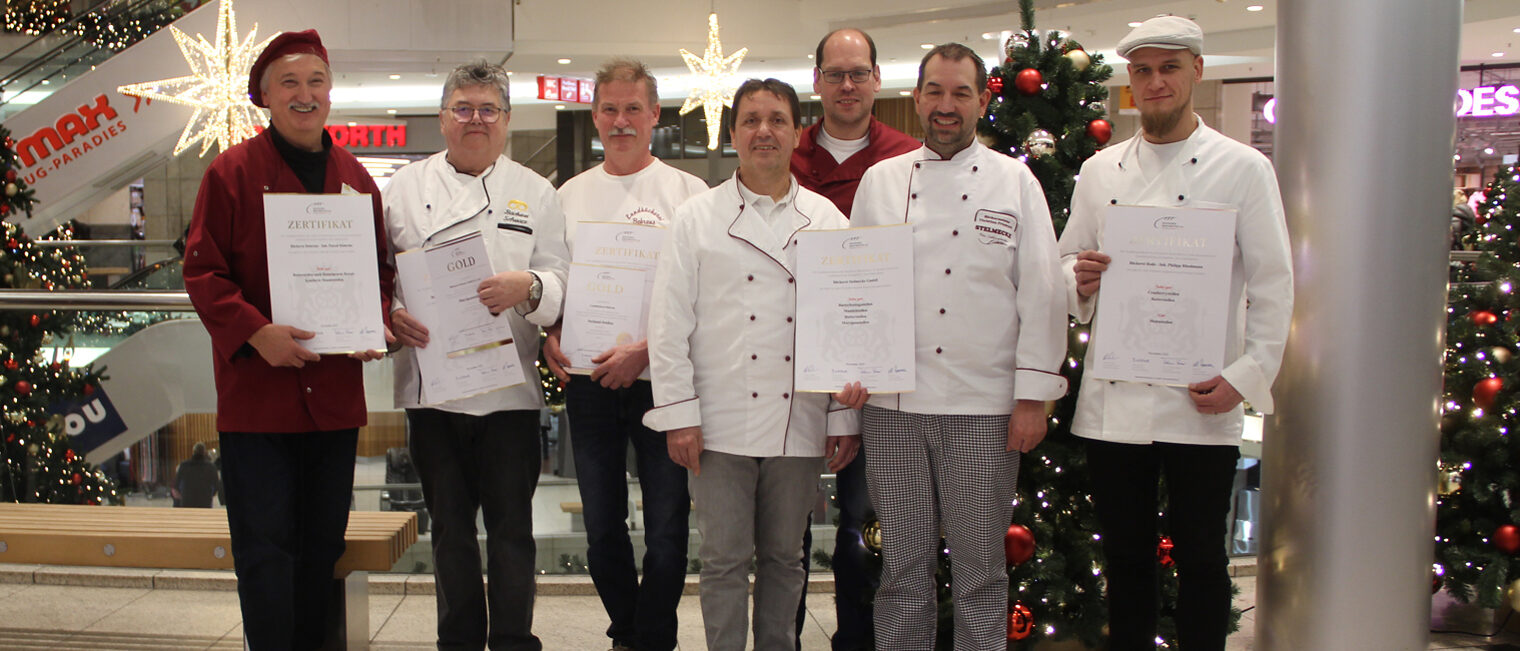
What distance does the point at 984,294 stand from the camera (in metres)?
2.52

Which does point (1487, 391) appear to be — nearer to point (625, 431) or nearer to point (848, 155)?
point (848, 155)

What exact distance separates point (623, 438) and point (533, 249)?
1.92 feet

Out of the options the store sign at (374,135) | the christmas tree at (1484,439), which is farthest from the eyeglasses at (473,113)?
the store sign at (374,135)

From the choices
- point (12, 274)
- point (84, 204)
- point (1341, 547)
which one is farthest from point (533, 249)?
point (84, 204)

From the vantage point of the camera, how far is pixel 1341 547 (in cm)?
285

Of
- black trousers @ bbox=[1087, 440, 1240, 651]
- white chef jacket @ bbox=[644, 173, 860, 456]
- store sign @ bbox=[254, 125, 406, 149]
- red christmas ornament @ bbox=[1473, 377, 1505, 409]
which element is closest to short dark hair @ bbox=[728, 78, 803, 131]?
white chef jacket @ bbox=[644, 173, 860, 456]

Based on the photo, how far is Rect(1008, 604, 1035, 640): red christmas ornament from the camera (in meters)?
3.10

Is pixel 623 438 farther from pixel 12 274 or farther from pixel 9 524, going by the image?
pixel 12 274

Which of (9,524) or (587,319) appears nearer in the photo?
(587,319)

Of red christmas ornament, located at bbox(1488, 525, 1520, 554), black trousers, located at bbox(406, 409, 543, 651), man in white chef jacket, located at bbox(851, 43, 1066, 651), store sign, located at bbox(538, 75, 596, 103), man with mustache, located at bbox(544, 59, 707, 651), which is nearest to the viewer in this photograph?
man in white chef jacket, located at bbox(851, 43, 1066, 651)

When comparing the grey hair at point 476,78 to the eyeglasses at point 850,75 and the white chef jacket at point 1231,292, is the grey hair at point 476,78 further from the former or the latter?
the white chef jacket at point 1231,292

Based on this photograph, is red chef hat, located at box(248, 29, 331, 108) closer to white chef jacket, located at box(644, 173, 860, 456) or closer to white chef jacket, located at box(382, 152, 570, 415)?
white chef jacket, located at box(382, 152, 570, 415)

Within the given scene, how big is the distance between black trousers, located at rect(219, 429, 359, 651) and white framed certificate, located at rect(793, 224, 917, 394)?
1.27 meters

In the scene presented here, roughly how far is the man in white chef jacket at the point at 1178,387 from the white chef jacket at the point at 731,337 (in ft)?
2.14
